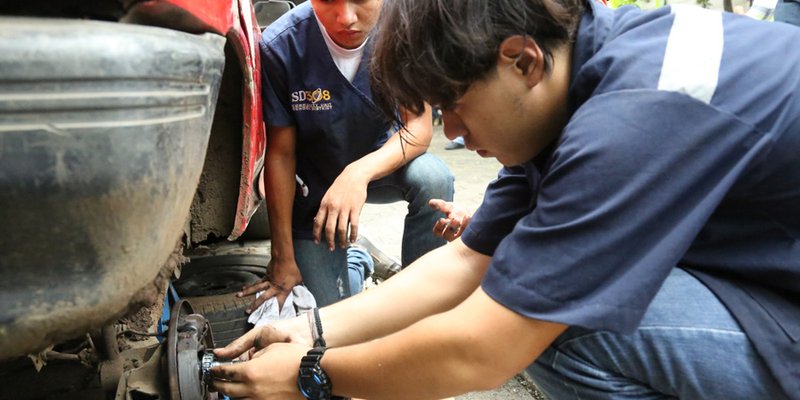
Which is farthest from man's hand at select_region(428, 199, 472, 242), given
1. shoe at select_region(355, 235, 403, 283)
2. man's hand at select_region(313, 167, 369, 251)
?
shoe at select_region(355, 235, 403, 283)

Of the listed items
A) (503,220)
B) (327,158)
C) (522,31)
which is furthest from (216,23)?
(327,158)

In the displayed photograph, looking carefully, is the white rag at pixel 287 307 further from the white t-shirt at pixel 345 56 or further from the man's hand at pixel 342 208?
the white t-shirt at pixel 345 56

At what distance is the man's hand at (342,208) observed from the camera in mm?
1975

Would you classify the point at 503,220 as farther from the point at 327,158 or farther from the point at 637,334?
the point at 327,158

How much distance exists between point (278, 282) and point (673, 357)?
1359 mm

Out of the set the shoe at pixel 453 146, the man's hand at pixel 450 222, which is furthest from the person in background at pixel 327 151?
the shoe at pixel 453 146

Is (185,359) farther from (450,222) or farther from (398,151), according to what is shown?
(398,151)

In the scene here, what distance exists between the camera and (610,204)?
91 centimetres

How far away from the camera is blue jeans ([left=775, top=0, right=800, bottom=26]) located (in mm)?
3152

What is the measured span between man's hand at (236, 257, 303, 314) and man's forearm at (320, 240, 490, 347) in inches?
25.9

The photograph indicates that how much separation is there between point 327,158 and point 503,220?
1.02 meters

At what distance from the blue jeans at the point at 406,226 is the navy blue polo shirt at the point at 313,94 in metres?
0.17

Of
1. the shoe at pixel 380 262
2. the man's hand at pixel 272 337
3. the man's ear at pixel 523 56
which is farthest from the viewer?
the shoe at pixel 380 262

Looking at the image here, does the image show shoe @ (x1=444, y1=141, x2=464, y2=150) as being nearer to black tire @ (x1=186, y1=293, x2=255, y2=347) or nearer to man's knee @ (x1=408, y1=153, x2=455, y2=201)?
man's knee @ (x1=408, y1=153, x2=455, y2=201)
